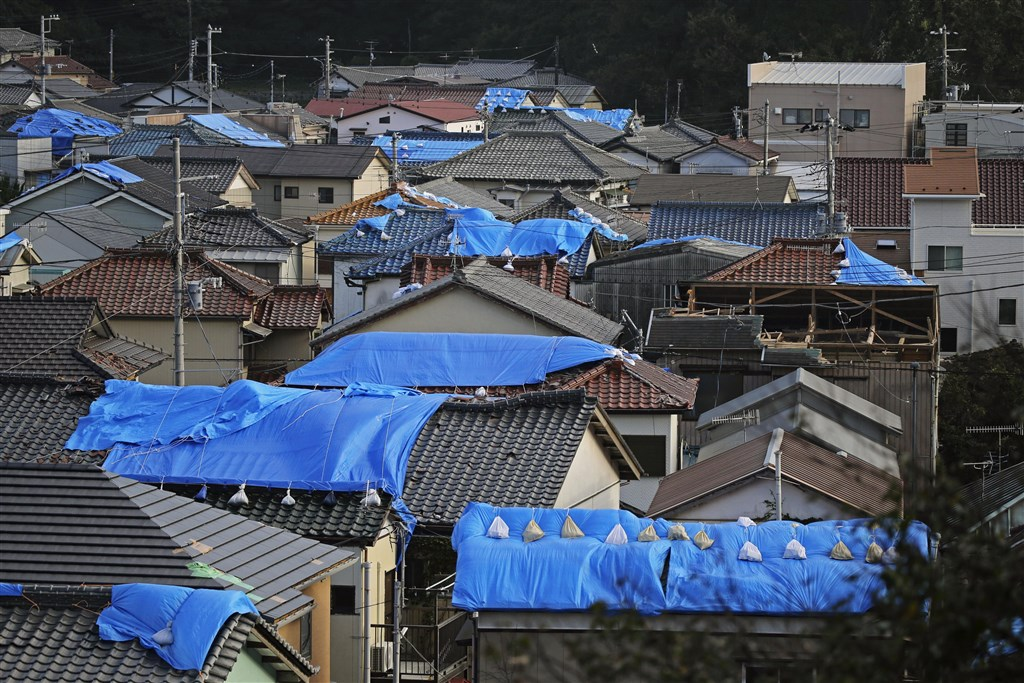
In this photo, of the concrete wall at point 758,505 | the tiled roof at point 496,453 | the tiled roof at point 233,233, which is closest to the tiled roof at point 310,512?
the tiled roof at point 496,453

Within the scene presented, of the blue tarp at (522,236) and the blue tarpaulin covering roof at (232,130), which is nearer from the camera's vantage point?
the blue tarp at (522,236)

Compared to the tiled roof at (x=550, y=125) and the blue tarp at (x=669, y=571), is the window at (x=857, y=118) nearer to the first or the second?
the tiled roof at (x=550, y=125)

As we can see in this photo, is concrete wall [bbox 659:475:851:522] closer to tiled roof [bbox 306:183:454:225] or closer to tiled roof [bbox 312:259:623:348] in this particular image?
tiled roof [bbox 312:259:623:348]

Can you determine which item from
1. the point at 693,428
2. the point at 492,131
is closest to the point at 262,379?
the point at 693,428

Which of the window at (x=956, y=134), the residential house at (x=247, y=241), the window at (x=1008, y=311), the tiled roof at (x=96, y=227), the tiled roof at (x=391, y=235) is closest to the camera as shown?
the tiled roof at (x=391, y=235)

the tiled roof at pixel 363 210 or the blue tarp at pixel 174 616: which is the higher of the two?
the tiled roof at pixel 363 210

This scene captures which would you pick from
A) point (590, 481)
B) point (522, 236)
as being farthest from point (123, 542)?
point (522, 236)
